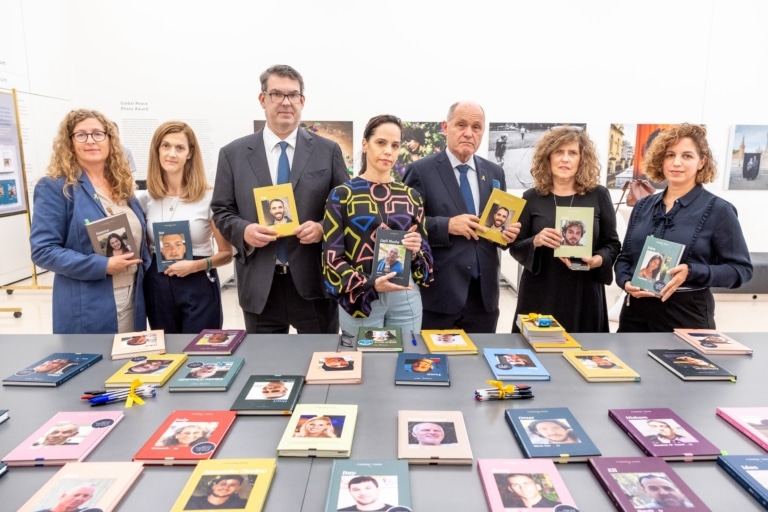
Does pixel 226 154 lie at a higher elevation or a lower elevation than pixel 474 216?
higher

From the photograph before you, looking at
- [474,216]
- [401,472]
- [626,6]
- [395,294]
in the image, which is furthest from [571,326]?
[626,6]

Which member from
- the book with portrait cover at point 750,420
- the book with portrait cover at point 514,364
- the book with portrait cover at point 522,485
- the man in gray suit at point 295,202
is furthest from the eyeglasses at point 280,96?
the book with portrait cover at point 750,420

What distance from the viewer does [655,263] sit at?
7.80 ft

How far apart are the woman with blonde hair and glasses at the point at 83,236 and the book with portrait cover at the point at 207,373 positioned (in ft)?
2.68

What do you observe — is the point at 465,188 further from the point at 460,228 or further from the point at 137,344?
Answer: the point at 137,344

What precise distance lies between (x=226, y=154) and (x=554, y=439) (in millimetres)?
2252

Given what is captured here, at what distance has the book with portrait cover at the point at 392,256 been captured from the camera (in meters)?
2.25

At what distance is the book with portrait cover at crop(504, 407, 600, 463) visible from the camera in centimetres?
133

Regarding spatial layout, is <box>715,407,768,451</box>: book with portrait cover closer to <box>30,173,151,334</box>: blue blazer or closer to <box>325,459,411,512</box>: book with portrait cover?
<box>325,459,411,512</box>: book with portrait cover

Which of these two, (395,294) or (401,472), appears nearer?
(401,472)

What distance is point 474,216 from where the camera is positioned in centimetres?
268

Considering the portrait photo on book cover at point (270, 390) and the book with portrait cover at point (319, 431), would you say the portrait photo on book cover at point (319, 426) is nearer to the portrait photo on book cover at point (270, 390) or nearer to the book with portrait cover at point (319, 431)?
the book with portrait cover at point (319, 431)

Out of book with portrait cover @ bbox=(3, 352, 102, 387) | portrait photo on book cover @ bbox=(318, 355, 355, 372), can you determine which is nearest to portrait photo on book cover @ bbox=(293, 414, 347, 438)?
portrait photo on book cover @ bbox=(318, 355, 355, 372)

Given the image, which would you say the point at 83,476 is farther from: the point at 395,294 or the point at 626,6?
the point at 626,6
